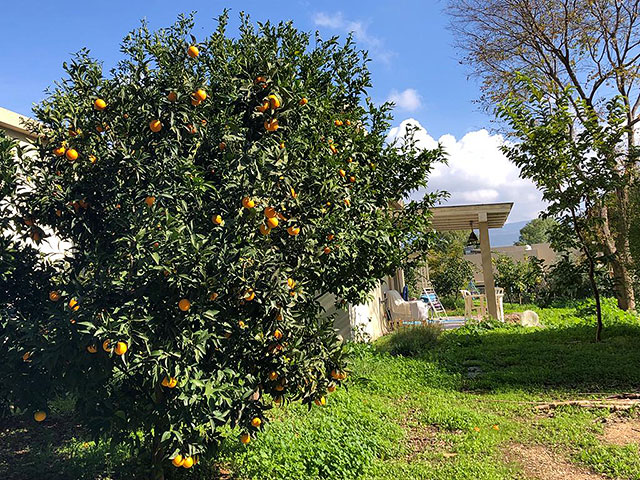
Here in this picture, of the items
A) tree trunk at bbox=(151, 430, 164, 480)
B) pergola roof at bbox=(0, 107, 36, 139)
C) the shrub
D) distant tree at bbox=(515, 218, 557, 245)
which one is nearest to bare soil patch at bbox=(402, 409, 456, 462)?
tree trunk at bbox=(151, 430, 164, 480)

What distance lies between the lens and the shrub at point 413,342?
9164mm

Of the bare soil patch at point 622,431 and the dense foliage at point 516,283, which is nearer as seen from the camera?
the bare soil patch at point 622,431

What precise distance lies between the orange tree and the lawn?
0.84 meters

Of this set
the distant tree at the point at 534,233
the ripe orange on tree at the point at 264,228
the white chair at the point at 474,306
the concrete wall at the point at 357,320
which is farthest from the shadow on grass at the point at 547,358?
the distant tree at the point at 534,233

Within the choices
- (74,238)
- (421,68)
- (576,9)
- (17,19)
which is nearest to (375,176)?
(421,68)

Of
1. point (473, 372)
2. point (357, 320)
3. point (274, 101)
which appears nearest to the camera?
point (274, 101)

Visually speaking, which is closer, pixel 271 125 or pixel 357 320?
pixel 271 125

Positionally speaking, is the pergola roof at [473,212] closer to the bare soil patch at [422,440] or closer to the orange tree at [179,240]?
the bare soil patch at [422,440]

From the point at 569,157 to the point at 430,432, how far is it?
563 cm

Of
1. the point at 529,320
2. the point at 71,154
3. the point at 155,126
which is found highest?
the point at 155,126

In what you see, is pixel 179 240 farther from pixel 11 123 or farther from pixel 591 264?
pixel 591 264

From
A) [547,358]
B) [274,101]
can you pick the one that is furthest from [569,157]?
[274,101]

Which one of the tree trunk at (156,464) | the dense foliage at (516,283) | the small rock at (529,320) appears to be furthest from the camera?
the dense foliage at (516,283)

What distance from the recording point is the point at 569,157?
27.7ft
